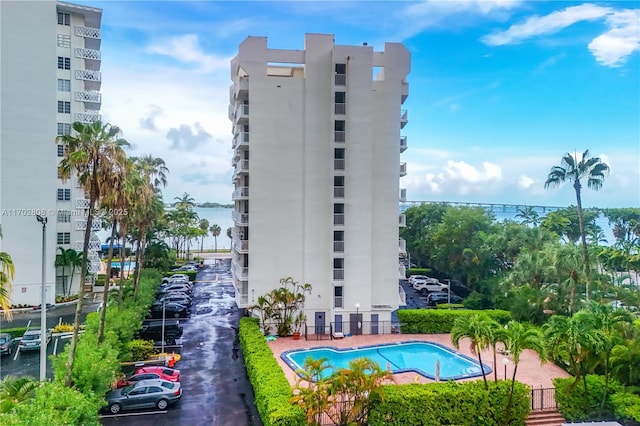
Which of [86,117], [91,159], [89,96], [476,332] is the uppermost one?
[89,96]

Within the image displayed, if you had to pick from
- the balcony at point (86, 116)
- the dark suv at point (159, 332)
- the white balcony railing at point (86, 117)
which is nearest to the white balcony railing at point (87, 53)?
the balcony at point (86, 116)

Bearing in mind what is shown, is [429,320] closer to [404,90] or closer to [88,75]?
[404,90]

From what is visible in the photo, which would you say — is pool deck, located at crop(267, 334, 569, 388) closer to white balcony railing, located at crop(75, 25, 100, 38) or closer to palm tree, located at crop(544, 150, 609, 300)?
palm tree, located at crop(544, 150, 609, 300)

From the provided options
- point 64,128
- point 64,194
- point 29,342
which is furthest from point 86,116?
point 29,342

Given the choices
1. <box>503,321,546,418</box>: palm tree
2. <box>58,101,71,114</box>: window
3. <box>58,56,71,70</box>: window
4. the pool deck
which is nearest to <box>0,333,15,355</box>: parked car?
the pool deck

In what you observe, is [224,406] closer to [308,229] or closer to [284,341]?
[284,341]

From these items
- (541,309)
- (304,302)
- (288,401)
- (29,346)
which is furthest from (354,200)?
(29,346)
